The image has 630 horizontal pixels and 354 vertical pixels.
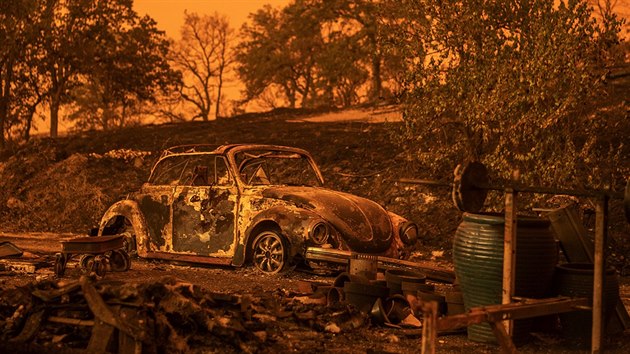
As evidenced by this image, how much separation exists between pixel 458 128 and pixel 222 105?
1825 inches

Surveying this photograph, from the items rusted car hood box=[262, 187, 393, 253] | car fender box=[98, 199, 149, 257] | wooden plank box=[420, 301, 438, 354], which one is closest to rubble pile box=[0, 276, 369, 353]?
wooden plank box=[420, 301, 438, 354]

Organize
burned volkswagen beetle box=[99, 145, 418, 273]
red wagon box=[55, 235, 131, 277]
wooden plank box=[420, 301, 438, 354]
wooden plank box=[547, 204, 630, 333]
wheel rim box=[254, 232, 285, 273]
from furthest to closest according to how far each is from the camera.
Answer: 1. wheel rim box=[254, 232, 285, 273]
2. burned volkswagen beetle box=[99, 145, 418, 273]
3. red wagon box=[55, 235, 131, 277]
4. wooden plank box=[547, 204, 630, 333]
5. wooden plank box=[420, 301, 438, 354]

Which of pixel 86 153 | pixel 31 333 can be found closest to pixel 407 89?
pixel 31 333

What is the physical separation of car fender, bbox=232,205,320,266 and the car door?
27 cm

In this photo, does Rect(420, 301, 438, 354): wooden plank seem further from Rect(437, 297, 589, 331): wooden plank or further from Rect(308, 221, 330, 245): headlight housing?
Rect(308, 221, 330, 245): headlight housing

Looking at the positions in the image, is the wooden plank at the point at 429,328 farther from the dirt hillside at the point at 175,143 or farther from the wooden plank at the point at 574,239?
the dirt hillside at the point at 175,143

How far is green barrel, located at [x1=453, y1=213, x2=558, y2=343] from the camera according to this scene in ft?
21.3

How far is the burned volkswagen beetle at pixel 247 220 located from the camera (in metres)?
10.3

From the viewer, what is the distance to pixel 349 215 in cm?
1048

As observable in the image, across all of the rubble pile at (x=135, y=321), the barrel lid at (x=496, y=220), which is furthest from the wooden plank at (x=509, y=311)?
the rubble pile at (x=135, y=321)

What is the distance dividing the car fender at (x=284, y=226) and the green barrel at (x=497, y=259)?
12.0 feet

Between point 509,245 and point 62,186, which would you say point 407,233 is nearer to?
point 509,245

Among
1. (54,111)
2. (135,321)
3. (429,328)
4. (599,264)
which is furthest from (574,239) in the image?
(54,111)

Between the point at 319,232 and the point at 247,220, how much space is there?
117 centimetres
